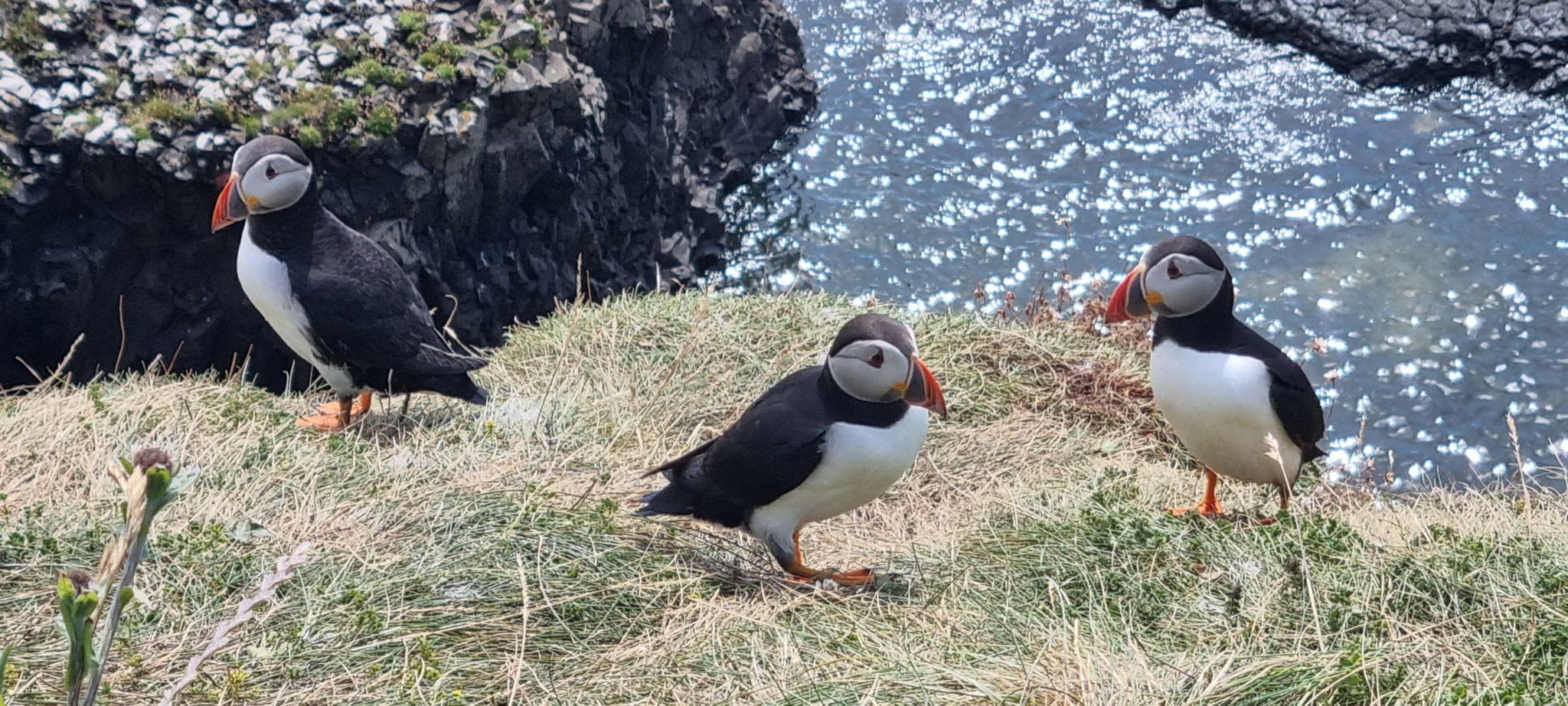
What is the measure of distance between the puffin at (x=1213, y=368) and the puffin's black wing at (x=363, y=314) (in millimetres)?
2545

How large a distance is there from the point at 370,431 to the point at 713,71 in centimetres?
610

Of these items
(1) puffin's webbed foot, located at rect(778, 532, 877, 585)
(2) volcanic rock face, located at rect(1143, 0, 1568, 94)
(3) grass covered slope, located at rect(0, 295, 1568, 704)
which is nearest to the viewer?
(3) grass covered slope, located at rect(0, 295, 1568, 704)

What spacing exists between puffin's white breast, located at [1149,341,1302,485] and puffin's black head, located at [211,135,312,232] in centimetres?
311

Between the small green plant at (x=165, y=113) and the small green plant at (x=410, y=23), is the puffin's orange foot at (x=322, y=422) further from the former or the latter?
the small green plant at (x=410, y=23)

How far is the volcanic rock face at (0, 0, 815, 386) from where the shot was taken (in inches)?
256

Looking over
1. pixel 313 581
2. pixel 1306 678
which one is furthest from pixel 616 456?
pixel 1306 678

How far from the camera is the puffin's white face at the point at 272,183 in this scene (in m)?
4.82

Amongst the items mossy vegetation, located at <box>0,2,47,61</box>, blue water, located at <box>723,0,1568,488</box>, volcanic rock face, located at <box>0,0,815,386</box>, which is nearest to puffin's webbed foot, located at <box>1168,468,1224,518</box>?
volcanic rock face, located at <box>0,0,815,386</box>

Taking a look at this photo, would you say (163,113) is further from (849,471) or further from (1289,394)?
(1289,394)

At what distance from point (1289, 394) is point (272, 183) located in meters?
3.58

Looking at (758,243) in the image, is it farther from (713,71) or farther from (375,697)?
(375,697)

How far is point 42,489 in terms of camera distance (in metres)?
4.25

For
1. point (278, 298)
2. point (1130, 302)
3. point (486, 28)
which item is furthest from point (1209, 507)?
point (486, 28)

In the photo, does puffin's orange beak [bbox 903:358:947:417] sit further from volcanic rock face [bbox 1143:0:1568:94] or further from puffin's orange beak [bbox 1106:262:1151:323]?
volcanic rock face [bbox 1143:0:1568:94]
